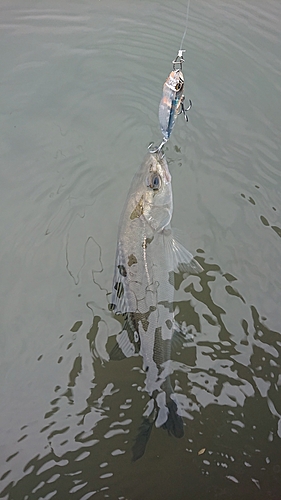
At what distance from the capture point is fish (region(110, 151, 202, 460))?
2494mm

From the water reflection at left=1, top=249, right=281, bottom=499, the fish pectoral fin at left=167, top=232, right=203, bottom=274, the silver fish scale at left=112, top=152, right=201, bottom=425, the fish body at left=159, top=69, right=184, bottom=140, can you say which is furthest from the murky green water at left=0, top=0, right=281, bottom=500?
the fish body at left=159, top=69, right=184, bottom=140

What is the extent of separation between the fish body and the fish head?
0.19m

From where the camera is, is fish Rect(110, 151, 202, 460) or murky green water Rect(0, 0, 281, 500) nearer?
fish Rect(110, 151, 202, 460)

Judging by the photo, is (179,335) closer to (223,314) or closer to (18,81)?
(223,314)

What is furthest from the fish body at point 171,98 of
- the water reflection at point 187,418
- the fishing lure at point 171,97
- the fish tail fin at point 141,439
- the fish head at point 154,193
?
the fish tail fin at point 141,439

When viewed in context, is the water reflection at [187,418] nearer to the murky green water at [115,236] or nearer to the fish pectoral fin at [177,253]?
the murky green water at [115,236]

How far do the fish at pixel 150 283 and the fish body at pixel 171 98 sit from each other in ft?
0.67

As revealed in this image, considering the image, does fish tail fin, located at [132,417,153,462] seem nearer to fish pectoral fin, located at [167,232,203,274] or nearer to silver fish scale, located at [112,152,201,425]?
silver fish scale, located at [112,152,201,425]

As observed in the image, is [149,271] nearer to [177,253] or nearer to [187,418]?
[177,253]

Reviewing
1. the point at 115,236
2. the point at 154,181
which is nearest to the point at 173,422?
the point at 115,236

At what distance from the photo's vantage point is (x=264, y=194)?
10.5ft

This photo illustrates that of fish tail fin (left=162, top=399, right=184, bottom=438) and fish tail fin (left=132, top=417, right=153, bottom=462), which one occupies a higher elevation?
fish tail fin (left=162, top=399, right=184, bottom=438)

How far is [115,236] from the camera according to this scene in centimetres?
311

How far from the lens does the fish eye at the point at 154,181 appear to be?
2541 mm
